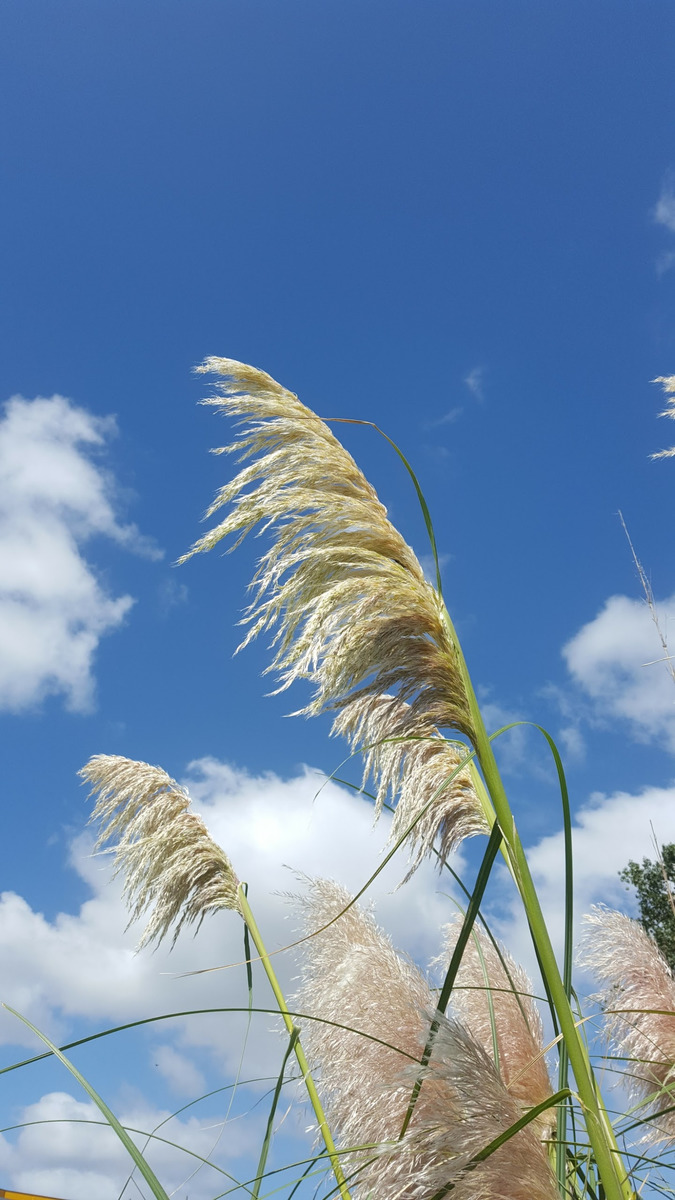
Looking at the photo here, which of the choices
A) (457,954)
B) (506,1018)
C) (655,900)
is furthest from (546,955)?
(655,900)

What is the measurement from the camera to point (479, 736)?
1.77m

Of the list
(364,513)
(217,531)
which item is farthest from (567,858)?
(217,531)

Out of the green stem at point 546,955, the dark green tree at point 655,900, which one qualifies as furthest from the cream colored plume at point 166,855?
the dark green tree at point 655,900

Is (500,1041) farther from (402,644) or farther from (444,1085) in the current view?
(402,644)

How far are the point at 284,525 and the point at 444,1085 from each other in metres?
1.26

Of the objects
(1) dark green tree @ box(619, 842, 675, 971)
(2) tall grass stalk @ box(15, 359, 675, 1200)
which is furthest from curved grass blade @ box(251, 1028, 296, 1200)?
(1) dark green tree @ box(619, 842, 675, 971)

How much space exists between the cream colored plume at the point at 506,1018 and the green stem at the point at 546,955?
0.17 m

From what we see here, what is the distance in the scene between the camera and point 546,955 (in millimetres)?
1574

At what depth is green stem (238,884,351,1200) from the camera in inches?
78.1

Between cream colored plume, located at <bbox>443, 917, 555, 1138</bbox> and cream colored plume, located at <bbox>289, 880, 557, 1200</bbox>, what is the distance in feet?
0.53

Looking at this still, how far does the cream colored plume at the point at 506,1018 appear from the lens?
1.90 metres

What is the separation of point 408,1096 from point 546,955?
0.35 meters

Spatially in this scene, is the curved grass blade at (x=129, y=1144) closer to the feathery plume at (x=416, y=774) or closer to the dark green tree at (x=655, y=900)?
the feathery plume at (x=416, y=774)

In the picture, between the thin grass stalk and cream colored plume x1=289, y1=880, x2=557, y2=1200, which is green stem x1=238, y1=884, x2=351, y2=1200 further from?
the thin grass stalk
